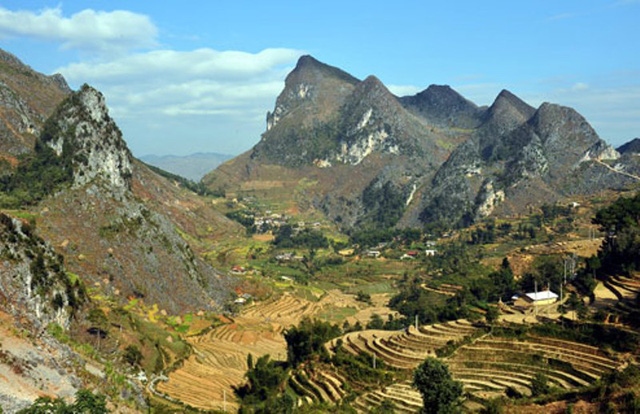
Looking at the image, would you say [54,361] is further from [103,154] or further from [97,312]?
[103,154]

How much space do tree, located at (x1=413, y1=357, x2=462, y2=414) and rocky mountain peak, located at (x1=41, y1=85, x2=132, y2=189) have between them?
180 feet

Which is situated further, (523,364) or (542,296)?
(542,296)

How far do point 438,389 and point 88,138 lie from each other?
213 ft

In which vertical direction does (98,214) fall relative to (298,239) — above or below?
above

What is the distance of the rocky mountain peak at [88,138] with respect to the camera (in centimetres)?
7431

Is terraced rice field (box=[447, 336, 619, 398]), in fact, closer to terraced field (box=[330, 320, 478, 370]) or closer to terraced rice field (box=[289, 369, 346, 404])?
terraced field (box=[330, 320, 478, 370])

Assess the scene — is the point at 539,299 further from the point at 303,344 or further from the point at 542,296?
the point at 303,344

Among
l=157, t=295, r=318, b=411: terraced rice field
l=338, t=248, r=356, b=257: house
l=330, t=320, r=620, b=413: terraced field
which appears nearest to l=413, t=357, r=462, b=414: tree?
l=330, t=320, r=620, b=413: terraced field

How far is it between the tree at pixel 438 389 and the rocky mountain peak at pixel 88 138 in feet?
180

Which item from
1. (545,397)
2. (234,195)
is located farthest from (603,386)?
(234,195)

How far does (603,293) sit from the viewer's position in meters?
49.5

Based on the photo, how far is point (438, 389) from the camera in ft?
96.5

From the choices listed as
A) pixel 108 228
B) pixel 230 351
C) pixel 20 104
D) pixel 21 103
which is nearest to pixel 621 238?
pixel 230 351

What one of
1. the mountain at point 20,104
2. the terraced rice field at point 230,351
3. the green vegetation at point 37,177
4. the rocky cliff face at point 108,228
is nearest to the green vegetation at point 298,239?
the terraced rice field at point 230,351
